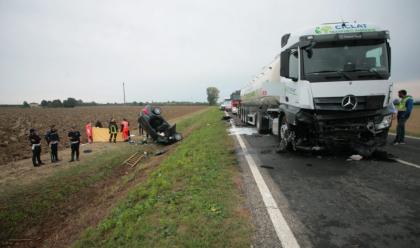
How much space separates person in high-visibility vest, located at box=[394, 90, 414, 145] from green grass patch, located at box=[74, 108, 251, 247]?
6818 millimetres

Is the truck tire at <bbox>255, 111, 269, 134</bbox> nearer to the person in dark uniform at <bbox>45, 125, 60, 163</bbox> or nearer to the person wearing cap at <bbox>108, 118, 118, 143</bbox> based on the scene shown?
the person wearing cap at <bbox>108, 118, 118, 143</bbox>

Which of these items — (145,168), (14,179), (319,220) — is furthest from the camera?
(145,168)

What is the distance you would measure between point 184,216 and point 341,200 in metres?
2.58

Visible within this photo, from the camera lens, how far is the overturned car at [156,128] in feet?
50.2

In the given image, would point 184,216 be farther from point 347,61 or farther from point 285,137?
point 347,61

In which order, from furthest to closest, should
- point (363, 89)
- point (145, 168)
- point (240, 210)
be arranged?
point (145, 168) < point (363, 89) < point (240, 210)

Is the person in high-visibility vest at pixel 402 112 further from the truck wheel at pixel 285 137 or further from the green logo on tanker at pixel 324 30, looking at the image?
the green logo on tanker at pixel 324 30

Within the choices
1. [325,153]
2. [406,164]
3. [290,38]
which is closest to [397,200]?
[406,164]

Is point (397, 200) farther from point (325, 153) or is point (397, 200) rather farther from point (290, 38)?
point (290, 38)

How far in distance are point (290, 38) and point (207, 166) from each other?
4478 mm

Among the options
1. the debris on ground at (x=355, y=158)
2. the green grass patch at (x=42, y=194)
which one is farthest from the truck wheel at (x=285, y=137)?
the green grass patch at (x=42, y=194)

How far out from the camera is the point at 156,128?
15648 millimetres

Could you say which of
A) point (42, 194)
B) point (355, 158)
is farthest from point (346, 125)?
point (42, 194)

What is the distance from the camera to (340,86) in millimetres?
6316
